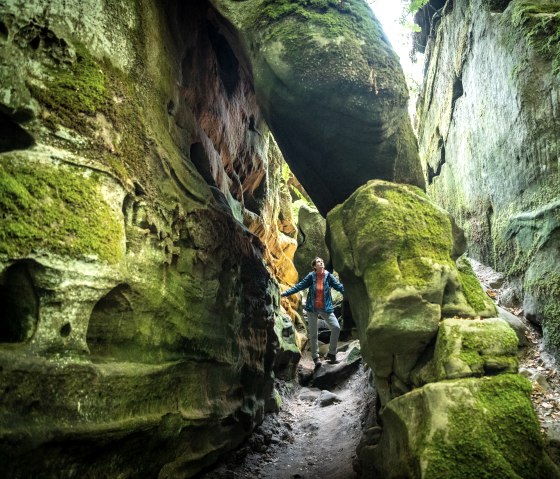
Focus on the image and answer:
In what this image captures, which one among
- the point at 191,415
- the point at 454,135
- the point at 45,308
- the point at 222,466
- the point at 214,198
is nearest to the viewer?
the point at 45,308

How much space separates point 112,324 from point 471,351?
13.4 feet

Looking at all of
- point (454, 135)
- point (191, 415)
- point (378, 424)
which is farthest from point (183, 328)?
point (454, 135)

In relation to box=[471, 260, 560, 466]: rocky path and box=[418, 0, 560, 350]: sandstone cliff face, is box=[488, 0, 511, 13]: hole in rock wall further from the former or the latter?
box=[471, 260, 560, 466]: rocky path

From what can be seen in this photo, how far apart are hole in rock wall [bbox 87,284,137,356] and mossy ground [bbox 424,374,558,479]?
340 cm

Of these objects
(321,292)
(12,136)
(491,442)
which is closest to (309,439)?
(321,292)

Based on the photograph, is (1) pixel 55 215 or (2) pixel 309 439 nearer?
(1) pixel 55 215

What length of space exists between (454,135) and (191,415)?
464 inches

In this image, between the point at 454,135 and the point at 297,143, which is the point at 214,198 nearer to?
the point at 297,143

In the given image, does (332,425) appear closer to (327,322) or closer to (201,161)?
(327,322)

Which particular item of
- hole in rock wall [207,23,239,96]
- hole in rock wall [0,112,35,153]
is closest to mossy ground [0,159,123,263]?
hole in rock wall [0,112,35,153]

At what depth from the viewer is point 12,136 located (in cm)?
379

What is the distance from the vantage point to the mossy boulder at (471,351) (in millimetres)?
4082

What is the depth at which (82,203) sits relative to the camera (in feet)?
12.8

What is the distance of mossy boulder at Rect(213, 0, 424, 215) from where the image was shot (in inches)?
237
